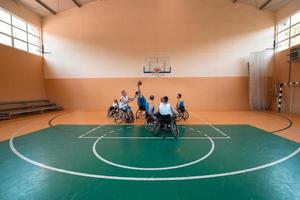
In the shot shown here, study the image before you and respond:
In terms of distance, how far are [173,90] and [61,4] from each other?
315 inches

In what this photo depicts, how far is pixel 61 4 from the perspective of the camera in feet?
34.9

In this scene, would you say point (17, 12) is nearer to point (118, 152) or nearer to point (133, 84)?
point (133, 84)

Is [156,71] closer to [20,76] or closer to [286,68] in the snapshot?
[286,68]

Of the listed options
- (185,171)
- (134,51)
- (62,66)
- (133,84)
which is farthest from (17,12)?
(185,171)

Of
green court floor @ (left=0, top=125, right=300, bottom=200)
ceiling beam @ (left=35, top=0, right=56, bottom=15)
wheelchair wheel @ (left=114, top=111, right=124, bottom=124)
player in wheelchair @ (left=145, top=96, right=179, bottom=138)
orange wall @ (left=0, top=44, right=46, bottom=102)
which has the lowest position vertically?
green court floor @ (left=0, top=125, right=300, bottom=200)

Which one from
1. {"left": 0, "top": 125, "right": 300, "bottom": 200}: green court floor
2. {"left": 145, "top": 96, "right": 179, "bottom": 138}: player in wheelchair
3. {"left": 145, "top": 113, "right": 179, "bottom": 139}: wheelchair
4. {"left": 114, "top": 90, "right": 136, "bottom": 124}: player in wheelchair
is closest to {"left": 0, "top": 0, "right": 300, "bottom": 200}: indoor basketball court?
{"left": 114, "top": 90, "right": 136, "bottom": 124}: player in wheelchair

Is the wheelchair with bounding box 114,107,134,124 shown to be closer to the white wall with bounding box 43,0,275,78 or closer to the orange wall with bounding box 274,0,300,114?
the white wall with bounding box 43,0,275,78

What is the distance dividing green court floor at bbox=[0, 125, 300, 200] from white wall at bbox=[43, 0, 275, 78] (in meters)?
6.94

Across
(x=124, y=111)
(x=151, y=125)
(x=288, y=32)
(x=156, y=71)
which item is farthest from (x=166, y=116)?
(x=288, y=32)

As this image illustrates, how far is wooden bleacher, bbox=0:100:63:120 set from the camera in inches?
322

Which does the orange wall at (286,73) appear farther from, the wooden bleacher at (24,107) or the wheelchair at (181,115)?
the wooden bleacher at (24,107)

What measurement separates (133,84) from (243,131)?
23.0 ft

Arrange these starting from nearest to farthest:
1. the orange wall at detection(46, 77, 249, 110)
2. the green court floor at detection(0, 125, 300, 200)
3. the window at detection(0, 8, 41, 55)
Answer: the green court floor at detection(0, 125, 300, 200) < the window at detection(0, 8, 41, 55) < the orange wall at detection(46, 77, 249, 110)

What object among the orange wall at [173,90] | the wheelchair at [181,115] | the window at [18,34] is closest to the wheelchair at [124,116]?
the wheelchair at [181,115]
